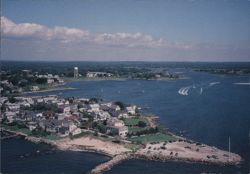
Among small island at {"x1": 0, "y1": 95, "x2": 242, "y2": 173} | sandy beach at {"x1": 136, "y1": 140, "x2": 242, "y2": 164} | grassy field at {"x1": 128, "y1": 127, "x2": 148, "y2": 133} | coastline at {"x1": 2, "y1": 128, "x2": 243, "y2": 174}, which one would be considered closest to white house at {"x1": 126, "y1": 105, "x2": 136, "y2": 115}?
small island at {"x1": 0, "y1": 95, "x2": 242, "y2": 173}

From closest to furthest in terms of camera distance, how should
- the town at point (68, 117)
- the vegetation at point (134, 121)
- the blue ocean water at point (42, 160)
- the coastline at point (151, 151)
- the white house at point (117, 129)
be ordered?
the blue ocean water at point (42, 160) < the coastline at point (151, 151) < the white house at point (117, 129) < the town at point (68, 117) < the vegetation at point (134, 121)

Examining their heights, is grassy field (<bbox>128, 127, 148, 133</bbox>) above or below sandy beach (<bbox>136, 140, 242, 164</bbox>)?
above

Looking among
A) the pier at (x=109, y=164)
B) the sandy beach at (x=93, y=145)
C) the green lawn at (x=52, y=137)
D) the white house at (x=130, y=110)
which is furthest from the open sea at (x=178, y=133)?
the white house at (x=130, y=110)

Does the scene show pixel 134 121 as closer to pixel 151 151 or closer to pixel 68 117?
pixel 68 117

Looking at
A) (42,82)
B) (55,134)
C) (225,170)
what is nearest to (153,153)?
(225,170)

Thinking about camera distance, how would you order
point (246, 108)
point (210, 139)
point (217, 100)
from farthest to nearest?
point (217, 100) < point (246, 108) < point (210, 139)

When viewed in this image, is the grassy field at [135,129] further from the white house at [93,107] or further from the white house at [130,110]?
the white house at [93,107]

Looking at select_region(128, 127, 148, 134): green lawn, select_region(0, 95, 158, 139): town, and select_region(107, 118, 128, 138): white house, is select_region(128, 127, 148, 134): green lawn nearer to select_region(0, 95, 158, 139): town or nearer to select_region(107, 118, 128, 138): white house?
select_region(0, 95, 158, 139): town

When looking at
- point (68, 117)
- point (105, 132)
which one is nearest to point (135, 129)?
point (105, 132)

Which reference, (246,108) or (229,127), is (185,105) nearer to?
(246,108)
